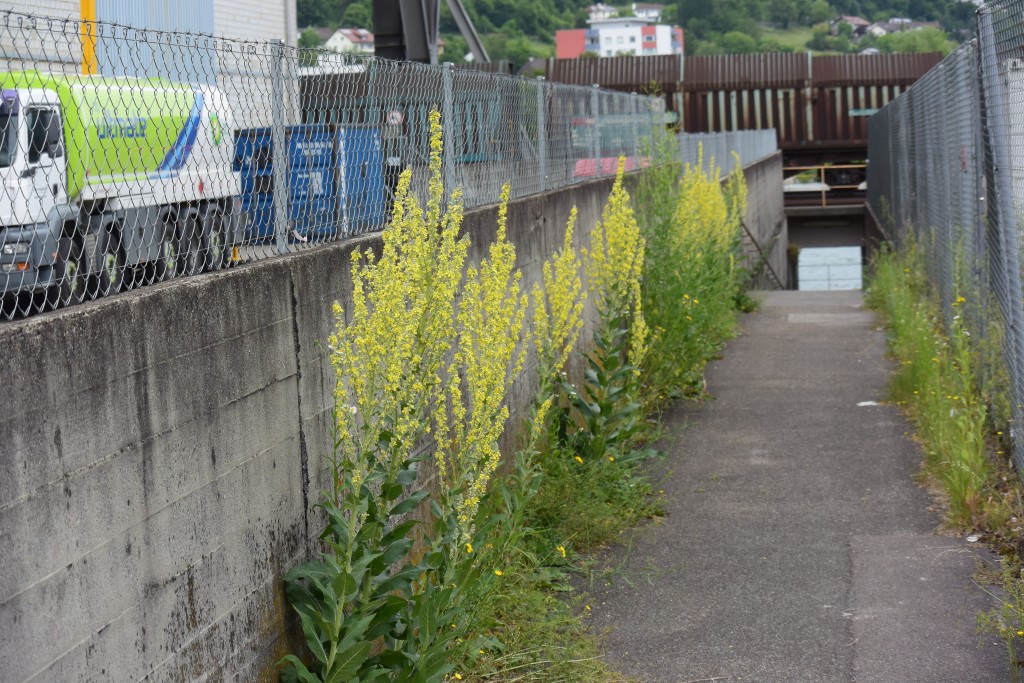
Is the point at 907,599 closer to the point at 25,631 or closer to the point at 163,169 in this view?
the point at 163,169

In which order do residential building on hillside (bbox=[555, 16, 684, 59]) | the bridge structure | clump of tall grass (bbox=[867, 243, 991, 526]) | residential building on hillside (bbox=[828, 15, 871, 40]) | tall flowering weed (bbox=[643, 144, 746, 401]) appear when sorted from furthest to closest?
residential building on hillside (bbox=[555, 16, 684, 59]) < residential building on hillside (bbox=[828, 15, 871, 40]) < the bridge structure < tall flowering weed (bbox=[643, 144, 746, 401]) < clump of tall grass (bbox=[867, 243, 991, 526])

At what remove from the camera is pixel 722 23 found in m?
135

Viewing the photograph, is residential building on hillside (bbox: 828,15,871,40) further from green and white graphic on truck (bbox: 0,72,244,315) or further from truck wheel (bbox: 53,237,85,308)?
truck wheel (bbox: 53,237,85,308)

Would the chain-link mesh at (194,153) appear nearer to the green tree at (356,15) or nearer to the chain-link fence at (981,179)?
the chain-link fence at (981,179)

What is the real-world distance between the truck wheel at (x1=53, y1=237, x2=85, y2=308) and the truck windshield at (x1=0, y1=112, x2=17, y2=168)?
30 cm

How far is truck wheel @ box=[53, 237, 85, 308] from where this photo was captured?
Answer: 3.57m

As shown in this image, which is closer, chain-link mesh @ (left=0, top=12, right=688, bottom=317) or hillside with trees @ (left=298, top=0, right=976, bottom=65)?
chain-link mesh @ (left=0, top=12, right=688, bottom=317)

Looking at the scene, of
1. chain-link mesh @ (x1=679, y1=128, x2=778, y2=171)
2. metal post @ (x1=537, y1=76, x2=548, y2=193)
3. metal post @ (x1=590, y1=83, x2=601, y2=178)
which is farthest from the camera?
chain-link mesh @ (x1=679, y1=128, x2=778, y2=171)

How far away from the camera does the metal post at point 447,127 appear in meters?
7.02

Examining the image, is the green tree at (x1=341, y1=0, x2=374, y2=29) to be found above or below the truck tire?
above

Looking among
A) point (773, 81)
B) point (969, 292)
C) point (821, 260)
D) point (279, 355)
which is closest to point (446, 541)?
point (279, 355)

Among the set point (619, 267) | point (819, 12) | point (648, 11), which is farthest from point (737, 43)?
point (619, 267)

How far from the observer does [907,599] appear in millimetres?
5926

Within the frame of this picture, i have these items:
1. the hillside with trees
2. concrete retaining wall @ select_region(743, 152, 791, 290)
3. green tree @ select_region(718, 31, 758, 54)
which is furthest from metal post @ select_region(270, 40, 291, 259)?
green tree @ select_region(718, 31, 758, 54)
